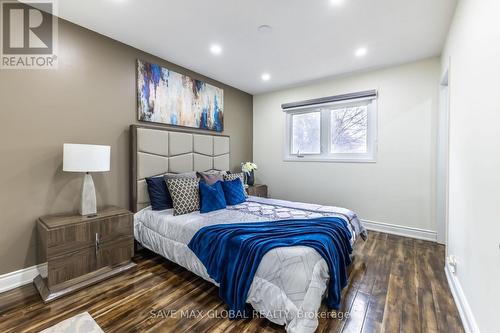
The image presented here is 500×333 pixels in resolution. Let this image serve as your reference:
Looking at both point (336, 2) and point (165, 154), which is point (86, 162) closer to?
point (165, 154)

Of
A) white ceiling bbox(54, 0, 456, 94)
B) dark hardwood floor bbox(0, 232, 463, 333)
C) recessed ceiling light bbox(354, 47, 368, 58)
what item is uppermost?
recessed ceiling light bbox(354, 47, 368, 58)

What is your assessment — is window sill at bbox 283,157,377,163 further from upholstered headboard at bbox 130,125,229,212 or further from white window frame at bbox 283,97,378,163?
upholstered headboard at bbox 130,125,229,212

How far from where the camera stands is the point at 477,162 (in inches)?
60.8

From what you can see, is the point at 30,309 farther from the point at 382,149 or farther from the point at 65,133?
the point at 382,149

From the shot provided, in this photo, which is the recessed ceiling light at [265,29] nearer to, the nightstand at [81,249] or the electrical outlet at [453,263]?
the nightstand at [81,249]

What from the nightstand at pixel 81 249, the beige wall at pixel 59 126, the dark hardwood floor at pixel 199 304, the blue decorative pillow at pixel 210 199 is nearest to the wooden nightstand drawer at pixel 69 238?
the nightstand at pixel 81 249

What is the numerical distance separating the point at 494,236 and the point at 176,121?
3491mm

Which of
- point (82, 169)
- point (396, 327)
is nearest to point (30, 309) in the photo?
point (82, 169)

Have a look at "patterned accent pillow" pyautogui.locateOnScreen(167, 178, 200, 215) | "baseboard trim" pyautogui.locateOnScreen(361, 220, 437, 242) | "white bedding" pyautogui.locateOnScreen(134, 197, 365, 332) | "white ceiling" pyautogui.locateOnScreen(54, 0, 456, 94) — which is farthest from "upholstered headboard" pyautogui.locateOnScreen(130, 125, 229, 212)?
"baseboard trim" pyautogui.locateOnScreen(361, 220, 437, 242)

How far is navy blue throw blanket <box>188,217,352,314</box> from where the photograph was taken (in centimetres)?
173

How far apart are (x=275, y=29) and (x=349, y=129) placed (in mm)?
2234

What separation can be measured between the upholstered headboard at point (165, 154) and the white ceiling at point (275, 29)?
111 centimetres

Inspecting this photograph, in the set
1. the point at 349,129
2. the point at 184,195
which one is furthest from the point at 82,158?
the point at 349,129

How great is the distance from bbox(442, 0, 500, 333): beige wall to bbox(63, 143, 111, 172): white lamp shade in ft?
9.95
